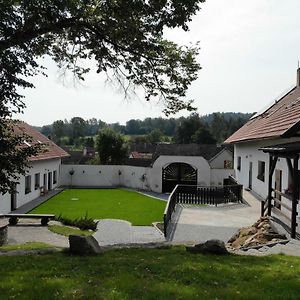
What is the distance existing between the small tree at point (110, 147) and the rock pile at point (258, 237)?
112 feet

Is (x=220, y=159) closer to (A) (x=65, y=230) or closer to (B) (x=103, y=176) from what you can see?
(B) (x=103, y=176)

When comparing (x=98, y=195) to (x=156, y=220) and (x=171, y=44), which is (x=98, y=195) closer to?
(x=156, y=220)

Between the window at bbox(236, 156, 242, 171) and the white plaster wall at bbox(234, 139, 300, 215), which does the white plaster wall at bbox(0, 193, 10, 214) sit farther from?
the window at bbox(236, 156, 242, 171)

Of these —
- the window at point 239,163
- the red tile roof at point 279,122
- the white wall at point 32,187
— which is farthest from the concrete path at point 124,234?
the window at point 239,163

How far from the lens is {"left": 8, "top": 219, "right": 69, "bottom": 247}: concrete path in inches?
522

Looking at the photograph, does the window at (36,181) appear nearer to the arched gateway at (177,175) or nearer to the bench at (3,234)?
the arched gateway at (177,175)

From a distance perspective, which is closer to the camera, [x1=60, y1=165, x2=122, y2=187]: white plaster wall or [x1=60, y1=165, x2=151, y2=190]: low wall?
[x1=60, y1=165, x2=151, y2=190]: low wall

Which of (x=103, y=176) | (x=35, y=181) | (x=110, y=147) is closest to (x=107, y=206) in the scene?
(x=35, y=181)

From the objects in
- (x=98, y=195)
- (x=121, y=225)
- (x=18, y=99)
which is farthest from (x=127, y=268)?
(x=98, y=195)

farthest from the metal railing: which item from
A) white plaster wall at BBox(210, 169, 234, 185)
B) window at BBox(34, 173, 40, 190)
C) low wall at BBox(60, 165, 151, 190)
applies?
low wall at BBox(60, 165, 151, 190)

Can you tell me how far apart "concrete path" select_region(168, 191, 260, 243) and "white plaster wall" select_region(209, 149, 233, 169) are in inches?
933

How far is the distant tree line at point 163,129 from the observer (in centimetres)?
7850

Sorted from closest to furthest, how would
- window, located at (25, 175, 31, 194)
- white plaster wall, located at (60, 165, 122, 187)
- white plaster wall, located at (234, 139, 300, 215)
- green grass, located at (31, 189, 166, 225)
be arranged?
white plaster wall, located at (234, 139, 300, 215), green grass, located at (31, 189, 166, 225), window, located at (25, 175, 31, 194), white plaster wall, located at (60, 165, 122, 187)

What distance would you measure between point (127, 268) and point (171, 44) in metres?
6.52
